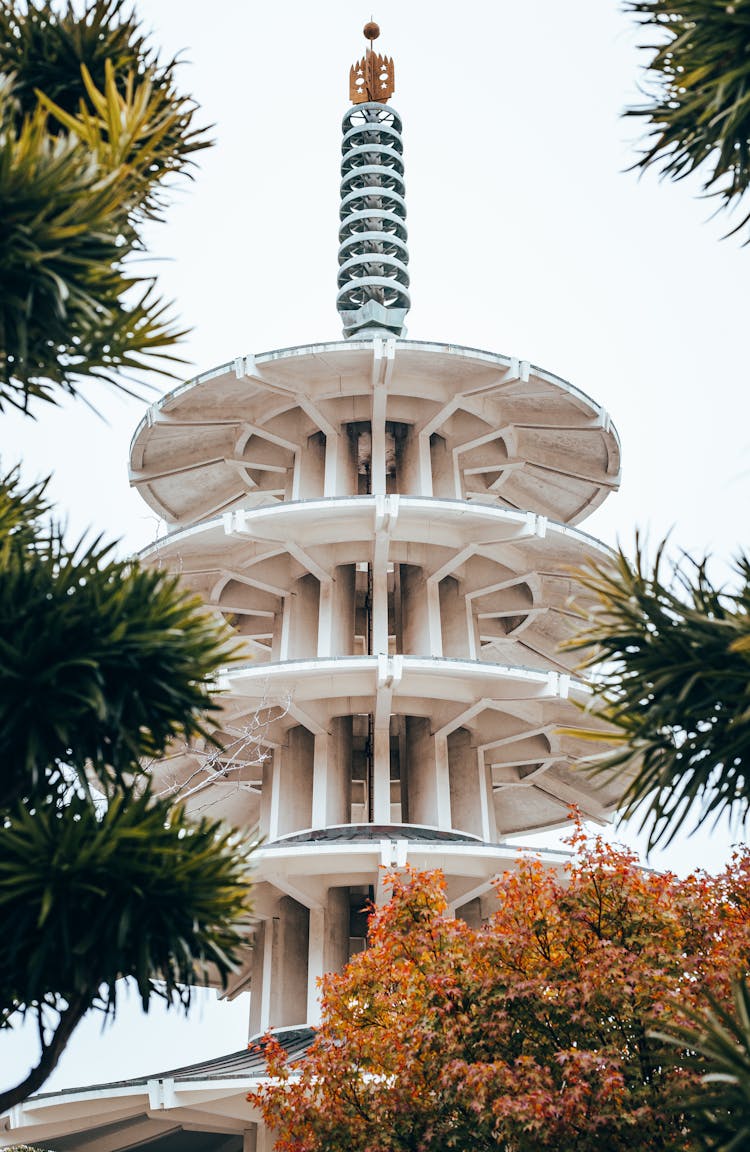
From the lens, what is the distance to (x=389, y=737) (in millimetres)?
29781

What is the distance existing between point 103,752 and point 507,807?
28159mm

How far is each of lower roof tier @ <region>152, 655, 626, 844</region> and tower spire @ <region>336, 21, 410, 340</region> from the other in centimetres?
1151

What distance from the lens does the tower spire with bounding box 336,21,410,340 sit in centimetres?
3750

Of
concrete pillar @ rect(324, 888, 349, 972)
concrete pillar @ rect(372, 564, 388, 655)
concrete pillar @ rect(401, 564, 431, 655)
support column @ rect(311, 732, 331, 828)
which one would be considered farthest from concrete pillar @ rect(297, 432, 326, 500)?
concrete pillar @ rect(324, 888, 349, 972)

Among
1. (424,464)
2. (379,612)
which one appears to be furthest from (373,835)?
(424,464)

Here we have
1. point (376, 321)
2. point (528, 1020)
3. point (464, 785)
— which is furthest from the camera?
point (376, 321)

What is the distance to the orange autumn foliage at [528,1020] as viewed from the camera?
13500 mm

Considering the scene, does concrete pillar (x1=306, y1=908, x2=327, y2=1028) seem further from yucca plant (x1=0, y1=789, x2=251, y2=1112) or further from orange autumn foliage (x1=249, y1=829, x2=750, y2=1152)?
yucca plant (x1=0, y1=789, x2=251, y2=1112)

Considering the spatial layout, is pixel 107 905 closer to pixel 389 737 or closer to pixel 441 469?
pixel 389 737

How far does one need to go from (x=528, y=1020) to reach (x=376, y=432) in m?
18.8

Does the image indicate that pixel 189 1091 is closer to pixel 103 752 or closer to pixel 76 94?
pixel 103 752

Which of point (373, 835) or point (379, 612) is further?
point (379, 612)

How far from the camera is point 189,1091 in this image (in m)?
21.9

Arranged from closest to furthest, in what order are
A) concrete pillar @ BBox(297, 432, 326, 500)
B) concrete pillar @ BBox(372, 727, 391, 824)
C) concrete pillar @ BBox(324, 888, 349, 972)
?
1. concrete pillar @ BBox(324, 888, 349, 972)
2. concrete pillar @ BBox(372, 727, 391, 824)
3. concrete pillar @ BBox(297, 432, 326, 500)
